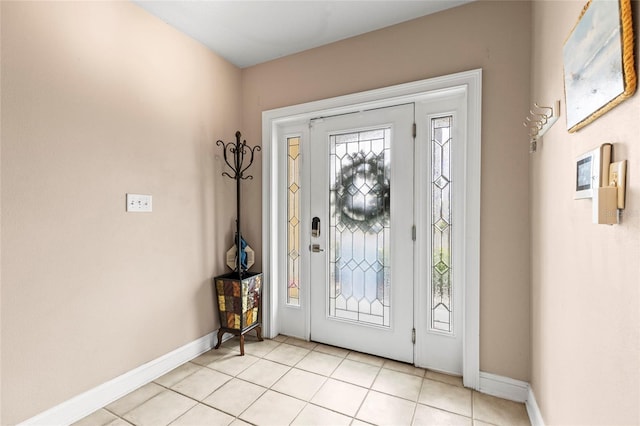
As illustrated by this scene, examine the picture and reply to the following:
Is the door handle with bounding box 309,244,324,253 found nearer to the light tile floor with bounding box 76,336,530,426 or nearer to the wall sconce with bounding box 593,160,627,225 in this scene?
the light tile floor with bounding box 76,336,530,426

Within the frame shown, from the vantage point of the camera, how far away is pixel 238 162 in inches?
104

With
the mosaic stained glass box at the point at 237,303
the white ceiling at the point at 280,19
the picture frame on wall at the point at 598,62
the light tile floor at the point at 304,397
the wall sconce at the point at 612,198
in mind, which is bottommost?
the light tile floor at the point at 304,397

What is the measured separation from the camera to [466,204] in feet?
6.52

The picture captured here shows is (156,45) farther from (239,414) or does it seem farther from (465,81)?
(239,414)

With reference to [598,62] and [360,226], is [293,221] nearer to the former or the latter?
[360,226]

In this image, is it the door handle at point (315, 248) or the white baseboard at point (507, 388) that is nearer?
the white baseboard at point (507, 388)

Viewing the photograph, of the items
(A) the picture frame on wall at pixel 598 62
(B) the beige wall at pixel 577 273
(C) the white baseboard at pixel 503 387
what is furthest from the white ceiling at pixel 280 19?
(C) the white baseboard at pixel 503 387

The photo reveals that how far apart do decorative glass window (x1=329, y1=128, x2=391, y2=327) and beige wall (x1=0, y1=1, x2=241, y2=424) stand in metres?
1.13

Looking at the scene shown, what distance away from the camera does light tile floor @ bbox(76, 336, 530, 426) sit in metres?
1.71

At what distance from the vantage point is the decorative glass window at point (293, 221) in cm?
279

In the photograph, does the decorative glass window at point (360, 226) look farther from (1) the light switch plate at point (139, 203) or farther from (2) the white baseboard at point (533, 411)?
(1) the light switch plate at point (139, 203)

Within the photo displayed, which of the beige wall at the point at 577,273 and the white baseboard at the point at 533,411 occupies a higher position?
the beige wall at the point at 577,273

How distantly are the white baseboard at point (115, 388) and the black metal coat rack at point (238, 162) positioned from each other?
0.72m

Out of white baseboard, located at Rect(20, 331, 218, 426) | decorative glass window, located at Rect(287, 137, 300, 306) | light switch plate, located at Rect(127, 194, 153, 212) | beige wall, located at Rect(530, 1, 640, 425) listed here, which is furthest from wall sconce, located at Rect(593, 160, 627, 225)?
white baseboard, located at Rect(20, 331, 218, 426)
